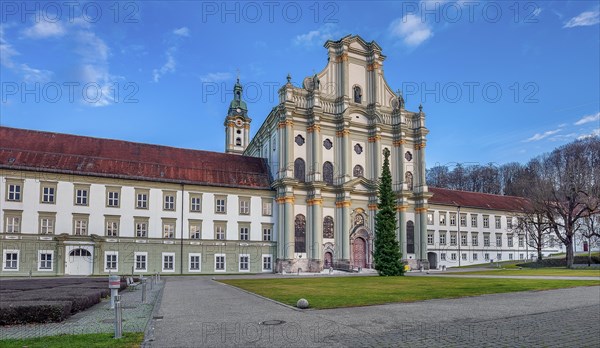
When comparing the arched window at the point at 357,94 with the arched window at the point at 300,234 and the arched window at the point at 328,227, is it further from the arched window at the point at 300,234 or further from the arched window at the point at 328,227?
the arched window at the point at 300,234

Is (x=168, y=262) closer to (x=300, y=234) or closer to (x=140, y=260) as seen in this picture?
(x=140, y=260)

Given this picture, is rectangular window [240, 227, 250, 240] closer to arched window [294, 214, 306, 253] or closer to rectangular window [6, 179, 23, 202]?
arched window [294, 214, 306, 253]

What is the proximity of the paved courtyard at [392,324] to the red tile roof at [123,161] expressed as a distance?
1210 inches

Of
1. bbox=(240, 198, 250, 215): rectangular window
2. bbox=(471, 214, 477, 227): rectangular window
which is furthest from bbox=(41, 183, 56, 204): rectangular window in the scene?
bbox=(471, 214, 477, 227): rectangular window

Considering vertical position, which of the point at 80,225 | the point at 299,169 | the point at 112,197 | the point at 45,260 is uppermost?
the point at 299,169

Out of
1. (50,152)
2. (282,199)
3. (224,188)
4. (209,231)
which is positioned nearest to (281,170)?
(282,199)

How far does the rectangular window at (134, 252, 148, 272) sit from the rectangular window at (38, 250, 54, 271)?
7293mm

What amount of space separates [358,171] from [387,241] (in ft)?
53.7

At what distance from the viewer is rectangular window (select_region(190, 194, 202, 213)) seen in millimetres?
47281

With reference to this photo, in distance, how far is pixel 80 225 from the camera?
41.9 metres

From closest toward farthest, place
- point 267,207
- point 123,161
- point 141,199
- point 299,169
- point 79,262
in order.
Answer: point 79,262, point 141,199, point 123,161, point 267,207, point 299,169

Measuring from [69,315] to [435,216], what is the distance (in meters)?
57.9

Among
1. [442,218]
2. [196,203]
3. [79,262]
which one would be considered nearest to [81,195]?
[79,262]

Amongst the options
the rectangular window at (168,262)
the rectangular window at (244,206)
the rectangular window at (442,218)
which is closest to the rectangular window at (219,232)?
the rectangular window at (244,206)
